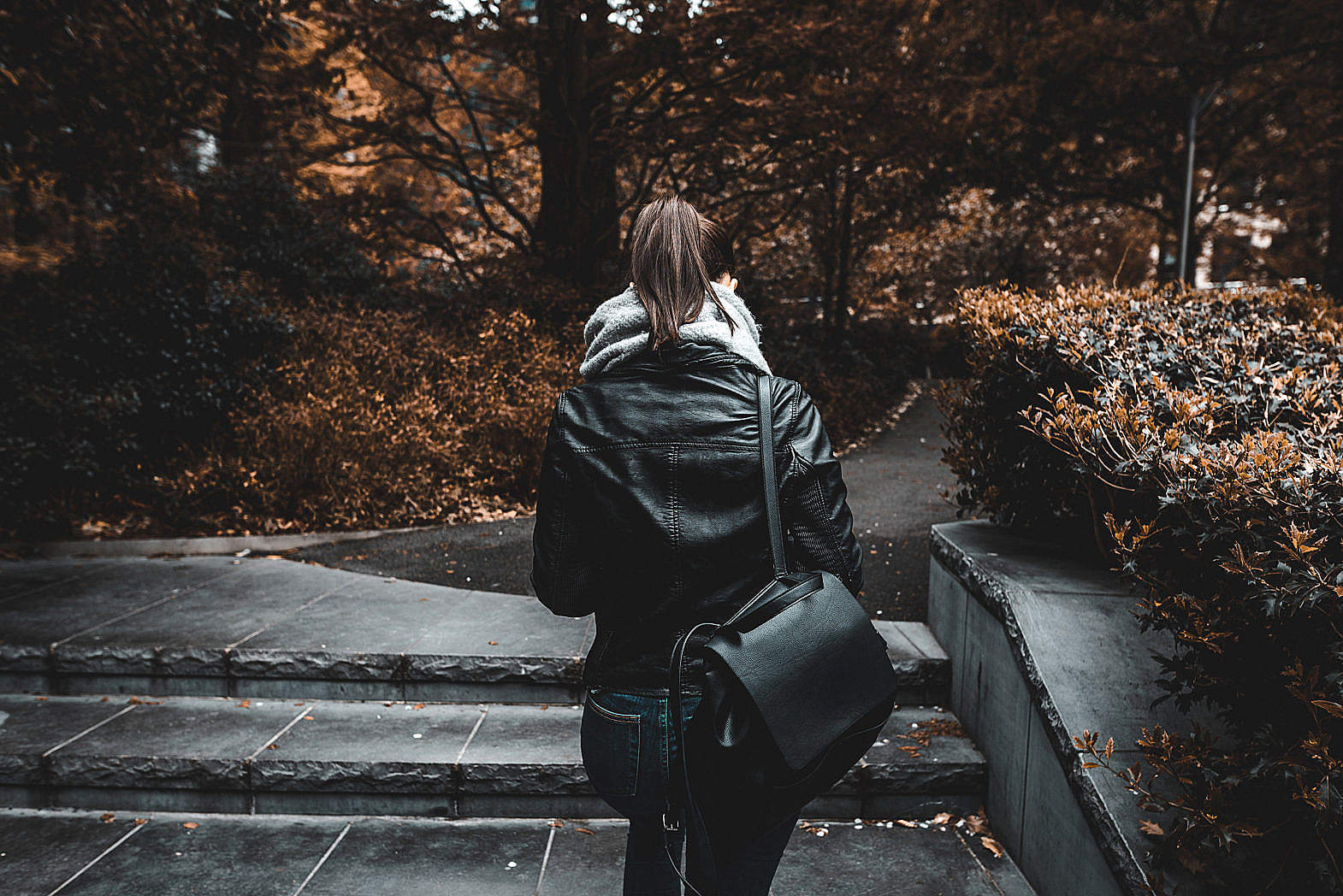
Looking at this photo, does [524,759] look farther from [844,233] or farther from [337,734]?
[844,233]

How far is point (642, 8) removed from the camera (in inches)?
303

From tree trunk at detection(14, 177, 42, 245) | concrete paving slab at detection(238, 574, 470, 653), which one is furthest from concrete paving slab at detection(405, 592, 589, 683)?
tree trunk at detection(14, 177, 42, 245)

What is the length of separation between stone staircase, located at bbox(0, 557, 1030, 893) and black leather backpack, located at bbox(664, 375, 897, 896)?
1.45 m

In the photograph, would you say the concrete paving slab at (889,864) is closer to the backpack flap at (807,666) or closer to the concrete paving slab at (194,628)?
the backpack flap at (807,666)

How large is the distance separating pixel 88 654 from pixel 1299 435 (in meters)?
4.97

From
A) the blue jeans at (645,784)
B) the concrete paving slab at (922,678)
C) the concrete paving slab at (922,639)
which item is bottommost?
the concrete paving slab at (922,678)

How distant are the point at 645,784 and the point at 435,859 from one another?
1.69 metres

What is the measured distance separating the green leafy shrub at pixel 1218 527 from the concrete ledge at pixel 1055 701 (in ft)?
0.35

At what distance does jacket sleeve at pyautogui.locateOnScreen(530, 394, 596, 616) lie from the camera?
1.78 m

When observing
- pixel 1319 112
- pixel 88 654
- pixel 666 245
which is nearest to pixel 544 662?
pixel 88 654

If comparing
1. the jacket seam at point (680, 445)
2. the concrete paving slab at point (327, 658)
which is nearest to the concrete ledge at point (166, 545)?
the concrete paving slab at point (327, 658)

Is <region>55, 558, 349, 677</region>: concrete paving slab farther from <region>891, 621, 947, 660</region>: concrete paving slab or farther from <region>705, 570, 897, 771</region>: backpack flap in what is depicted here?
<region>705, 570, 897, 771</region>: backpack flap

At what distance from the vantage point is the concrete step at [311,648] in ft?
12.6

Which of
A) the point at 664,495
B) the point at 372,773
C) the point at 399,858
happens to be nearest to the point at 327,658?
the point at 372,773
